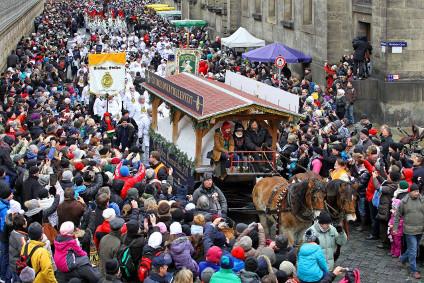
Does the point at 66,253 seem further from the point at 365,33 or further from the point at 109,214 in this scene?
the point at 365,33

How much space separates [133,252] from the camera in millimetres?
11117

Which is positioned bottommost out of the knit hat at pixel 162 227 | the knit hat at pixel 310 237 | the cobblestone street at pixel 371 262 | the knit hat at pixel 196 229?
the cobblestone street at pixel 371 262

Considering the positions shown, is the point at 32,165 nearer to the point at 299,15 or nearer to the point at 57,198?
the point at 57,198

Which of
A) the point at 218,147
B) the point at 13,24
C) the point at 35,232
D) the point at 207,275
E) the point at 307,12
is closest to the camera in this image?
the point at 207,275

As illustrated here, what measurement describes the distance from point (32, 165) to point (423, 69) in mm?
15906

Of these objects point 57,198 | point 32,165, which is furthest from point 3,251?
point 32,165

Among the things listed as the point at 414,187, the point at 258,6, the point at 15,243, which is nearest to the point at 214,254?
the point at 15,243

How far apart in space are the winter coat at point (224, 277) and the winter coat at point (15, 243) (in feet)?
8.47

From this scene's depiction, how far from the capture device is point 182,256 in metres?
10.8

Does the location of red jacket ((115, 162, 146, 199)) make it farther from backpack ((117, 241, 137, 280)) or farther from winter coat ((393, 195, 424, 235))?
winter coat ((393, 195, 424, 235))

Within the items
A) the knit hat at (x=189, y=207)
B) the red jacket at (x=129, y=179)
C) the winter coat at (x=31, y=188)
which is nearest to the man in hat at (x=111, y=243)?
the knit hat at (x=189, y=207)

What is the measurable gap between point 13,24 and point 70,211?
3067 cm

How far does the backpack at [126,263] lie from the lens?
36.3ft

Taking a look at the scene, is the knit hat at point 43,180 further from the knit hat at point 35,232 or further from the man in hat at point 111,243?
the knit hat at point 35,232
